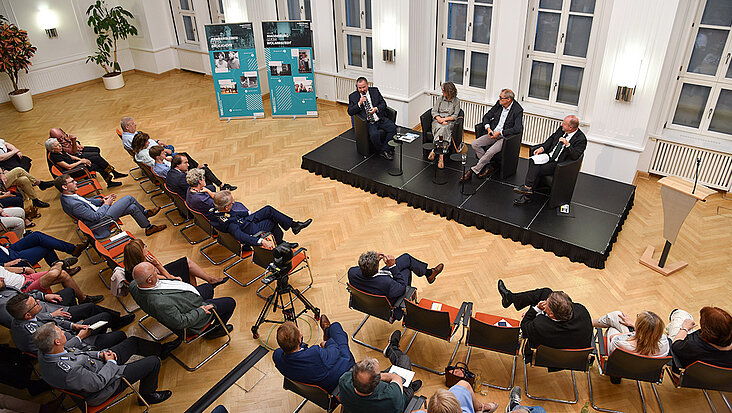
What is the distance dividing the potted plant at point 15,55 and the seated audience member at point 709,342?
1270cm

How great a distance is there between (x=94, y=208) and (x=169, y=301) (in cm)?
249

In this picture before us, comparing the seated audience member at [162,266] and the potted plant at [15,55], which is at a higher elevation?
the potted plant at [15,55]

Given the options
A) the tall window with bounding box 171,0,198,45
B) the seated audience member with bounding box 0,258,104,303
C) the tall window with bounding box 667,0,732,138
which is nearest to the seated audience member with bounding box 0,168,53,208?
the seated audience member with bounding box 0,258,104,303

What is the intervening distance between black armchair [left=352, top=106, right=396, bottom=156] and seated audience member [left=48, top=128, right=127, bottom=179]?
4163mm

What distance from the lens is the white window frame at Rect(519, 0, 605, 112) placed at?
7382 mm

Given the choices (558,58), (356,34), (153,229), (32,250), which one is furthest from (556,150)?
(32,250)

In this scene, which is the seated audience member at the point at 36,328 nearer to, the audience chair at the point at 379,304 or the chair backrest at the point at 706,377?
the audience chair at the point at 379,304

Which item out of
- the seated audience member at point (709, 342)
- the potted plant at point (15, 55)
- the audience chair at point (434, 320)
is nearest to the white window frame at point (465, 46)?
the audience chair at point (434, 320)

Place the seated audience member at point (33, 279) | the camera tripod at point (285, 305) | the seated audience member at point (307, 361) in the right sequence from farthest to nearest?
1. the camera tripod at point (285, 305)
2. the seated audience member at point (33, 279)
3. the seated audience member at point (307, 361)

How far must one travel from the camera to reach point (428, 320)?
→ 14.4 feet

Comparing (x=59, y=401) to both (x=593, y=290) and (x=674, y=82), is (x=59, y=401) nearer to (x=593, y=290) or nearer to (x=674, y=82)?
(x=593, y=290)

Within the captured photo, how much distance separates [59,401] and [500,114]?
6.43m

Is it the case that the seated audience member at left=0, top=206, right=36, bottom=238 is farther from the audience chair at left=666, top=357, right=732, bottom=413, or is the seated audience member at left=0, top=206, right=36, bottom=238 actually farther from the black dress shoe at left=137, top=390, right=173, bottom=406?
the audience chair at left=666, top=357, right=732, bottom=413

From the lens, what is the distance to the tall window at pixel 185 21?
12.7 metres
